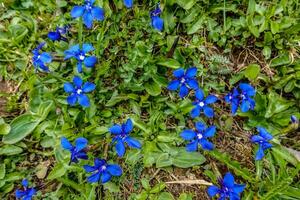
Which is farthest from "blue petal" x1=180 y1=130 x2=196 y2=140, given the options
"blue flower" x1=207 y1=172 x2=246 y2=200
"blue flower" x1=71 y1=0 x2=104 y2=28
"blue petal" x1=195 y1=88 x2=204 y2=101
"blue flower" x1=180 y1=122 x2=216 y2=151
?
"blue flower" x1=71 y1=0 x2=104 y2=28

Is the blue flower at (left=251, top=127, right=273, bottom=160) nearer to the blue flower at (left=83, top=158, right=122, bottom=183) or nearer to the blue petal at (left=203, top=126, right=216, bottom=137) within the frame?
the blue petal at (left=203, top=126, right=216, bottom=137)

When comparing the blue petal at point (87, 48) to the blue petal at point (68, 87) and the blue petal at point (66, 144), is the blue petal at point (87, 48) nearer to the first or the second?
the blue petal at point (68, 87)

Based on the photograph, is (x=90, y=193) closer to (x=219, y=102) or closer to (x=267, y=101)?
(x=219, y=102)

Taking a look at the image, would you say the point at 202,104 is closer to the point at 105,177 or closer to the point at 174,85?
the point at 174,85

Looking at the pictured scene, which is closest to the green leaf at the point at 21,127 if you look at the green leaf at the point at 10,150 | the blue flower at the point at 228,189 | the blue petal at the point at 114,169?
the green leaf at the point at 10,150

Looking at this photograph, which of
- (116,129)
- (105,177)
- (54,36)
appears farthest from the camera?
(54,36)

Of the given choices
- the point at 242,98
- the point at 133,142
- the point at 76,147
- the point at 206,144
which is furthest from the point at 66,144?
the point at 242,98
